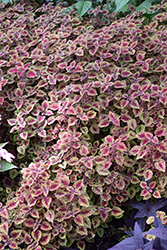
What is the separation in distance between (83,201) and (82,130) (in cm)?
37

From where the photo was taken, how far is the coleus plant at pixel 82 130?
3.93 ft

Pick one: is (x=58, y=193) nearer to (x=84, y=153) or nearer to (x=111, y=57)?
(x=84, y=153)

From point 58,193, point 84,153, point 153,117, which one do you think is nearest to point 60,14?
point 153,117

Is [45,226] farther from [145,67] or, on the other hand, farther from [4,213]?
[145,67]

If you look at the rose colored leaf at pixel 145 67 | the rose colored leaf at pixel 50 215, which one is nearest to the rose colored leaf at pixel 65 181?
the rose colored leaf at pixel 50 215

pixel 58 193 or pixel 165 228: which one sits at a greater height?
pixel 58 193

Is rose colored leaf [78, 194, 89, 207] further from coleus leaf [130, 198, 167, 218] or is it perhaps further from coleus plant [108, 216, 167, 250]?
coleus leaf [130, 198, 167, 218]

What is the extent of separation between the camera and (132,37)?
1692 millimetres

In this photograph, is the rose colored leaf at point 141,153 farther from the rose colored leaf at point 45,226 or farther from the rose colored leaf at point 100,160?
the rose colored leaf at point 45,226

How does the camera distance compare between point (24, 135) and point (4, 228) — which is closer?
point (4, 228)

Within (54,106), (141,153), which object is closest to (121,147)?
(141,153)

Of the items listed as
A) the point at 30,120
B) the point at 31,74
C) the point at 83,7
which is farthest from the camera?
the point at 83,7

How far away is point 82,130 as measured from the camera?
1390mm

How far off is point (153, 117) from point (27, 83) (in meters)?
0.78
